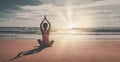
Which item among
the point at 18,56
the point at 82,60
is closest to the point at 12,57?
the point at 18,56

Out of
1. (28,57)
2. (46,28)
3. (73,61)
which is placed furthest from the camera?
(46,28)

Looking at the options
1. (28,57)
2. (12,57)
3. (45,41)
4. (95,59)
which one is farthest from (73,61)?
(45,41)

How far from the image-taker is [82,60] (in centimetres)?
1435

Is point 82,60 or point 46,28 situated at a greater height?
point 46,28

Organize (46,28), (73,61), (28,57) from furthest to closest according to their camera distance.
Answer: (46,28)
(28,57)
(73,61)

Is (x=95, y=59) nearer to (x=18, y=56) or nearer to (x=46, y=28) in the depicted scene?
(x=18, y=56)

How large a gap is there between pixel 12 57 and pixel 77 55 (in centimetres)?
391

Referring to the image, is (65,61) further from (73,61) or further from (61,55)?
(61,55)

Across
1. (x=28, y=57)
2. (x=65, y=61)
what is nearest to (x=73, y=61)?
(x=65, y=61)

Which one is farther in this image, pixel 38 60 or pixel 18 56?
pixel 18 56

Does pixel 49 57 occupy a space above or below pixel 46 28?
below

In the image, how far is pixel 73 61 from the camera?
14000 mm

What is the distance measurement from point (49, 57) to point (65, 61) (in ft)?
4.91

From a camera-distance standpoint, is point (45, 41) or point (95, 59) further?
point (45, 41)
